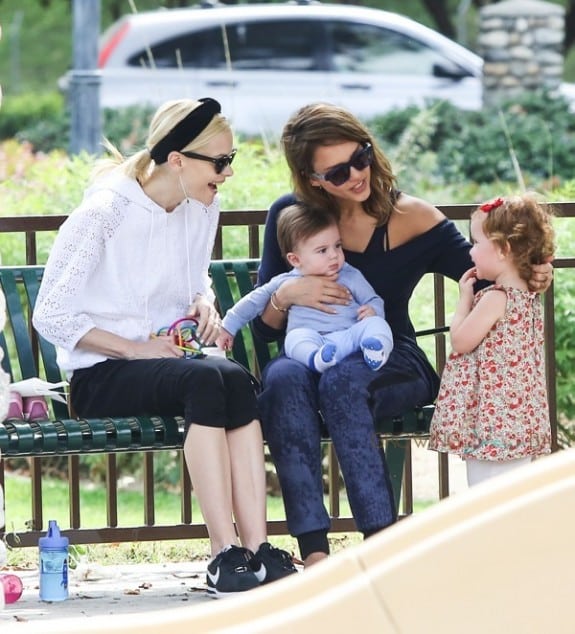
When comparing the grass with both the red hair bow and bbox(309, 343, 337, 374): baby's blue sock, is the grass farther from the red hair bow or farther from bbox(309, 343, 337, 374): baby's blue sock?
the red hair bow

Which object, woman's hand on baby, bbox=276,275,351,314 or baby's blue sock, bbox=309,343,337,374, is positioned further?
woman's hand on baby, bbox=276,275,351,314

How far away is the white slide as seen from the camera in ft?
5.68

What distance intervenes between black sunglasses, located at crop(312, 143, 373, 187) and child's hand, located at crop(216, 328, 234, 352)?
21.5 inches

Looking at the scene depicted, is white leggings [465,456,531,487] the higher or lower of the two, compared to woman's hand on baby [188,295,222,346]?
lower

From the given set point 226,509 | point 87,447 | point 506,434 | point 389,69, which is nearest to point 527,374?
point 506,434

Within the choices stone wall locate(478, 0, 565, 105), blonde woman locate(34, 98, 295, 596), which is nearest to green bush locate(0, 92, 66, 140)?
stone wall locate(478, 0, 565, 105)

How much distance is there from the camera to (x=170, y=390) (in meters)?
4.15

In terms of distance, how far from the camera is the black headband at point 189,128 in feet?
14.1

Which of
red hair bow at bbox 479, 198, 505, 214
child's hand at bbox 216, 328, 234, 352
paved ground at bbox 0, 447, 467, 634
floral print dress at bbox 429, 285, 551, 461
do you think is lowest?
paved ground at bbox 0, 447, 467, 634

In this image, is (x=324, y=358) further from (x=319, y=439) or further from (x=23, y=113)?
(x=23, y=113)

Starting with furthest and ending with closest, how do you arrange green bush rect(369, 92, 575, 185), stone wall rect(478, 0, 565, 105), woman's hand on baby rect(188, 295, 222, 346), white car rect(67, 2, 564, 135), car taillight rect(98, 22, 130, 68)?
1. stone wall rect(478, 0, 565, 105)
2. car taillight rect(98, 22, 130, 68)
3. white car rect(67, 2, 564, 135)
4. green bush rect(369, 92, 575, 185)
5. woman's hand on baby rect(188, 295, 222, 346)

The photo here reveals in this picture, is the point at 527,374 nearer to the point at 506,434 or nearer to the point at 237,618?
the point at 506,434

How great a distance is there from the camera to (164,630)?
1852 millimetres

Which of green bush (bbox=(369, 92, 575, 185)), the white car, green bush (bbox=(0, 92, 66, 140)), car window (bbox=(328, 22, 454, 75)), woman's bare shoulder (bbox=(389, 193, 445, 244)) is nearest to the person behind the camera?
woman's bare shoulder (bbox=(389, 193, 445, 244))
